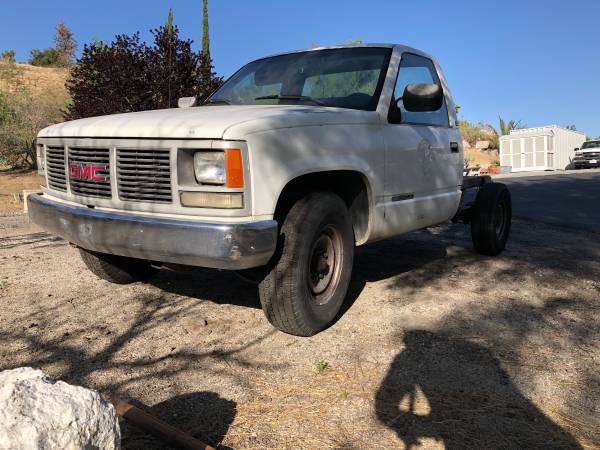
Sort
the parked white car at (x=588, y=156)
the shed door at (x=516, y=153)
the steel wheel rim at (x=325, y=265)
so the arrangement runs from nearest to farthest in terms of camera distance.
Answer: the steel wheel rim at (x=325, y=265) → the parked white car at (x=588, y=156) → the shed door at (x=516, y=153)

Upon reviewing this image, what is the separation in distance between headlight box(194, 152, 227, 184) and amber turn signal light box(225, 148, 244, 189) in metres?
0.03

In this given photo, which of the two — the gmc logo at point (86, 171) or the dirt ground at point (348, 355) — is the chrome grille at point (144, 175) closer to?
the gmc logo at point (86, 171)

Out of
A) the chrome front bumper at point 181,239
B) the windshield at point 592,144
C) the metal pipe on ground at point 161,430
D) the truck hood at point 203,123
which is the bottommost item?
the metal pipe on ground at point 161,430

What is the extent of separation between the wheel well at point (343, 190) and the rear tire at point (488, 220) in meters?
2.32

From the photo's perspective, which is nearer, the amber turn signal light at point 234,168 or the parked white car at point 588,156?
the amber turn signal light at point 234,168

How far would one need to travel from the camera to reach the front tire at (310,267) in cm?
313

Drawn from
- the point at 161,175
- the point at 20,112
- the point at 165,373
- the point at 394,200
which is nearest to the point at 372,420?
the point at 165,373

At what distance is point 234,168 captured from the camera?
2.79m

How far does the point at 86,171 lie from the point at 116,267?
1.30 m

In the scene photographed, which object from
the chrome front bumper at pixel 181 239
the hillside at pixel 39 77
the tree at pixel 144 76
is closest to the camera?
the chrome front bumper at pixel 181 239

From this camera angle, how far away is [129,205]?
3.10 m

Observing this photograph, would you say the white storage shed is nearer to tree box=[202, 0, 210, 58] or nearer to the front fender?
tree box=[202, 0, 210, 58]

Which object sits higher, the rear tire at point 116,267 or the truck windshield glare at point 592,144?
the truck windshield glare at point 592,144

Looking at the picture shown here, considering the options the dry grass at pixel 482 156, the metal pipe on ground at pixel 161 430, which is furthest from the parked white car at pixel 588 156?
the metal pipe on ground at pixel 161 430
